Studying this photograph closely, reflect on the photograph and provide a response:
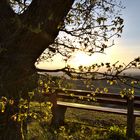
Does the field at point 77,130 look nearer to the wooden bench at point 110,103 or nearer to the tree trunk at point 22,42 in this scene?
the wooden bench at point 110,103

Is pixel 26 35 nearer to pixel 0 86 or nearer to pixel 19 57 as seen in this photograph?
pixel 19 57

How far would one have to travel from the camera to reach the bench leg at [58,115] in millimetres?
12484

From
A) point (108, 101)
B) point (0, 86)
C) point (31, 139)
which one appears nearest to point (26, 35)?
point (0, 86)

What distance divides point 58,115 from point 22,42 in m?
7.30

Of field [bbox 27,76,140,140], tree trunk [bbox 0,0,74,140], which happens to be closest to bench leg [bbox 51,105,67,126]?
field [bbox 27,76,140,140]

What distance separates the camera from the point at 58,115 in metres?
12.6

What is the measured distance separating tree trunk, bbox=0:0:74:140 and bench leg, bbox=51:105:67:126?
635 centimetres

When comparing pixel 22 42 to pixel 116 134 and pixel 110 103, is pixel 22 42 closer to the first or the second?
pixel 116 134

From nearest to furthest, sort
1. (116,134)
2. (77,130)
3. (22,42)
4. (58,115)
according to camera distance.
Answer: (22,42)
(116,134)
(77,130)
(58,115)

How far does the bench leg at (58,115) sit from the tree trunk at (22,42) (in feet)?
20.8

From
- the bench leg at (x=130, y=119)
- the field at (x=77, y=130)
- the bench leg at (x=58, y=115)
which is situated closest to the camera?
the field at (x=77, y=130)

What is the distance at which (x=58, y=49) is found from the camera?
714cm

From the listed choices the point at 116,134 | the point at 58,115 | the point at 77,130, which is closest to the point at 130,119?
the point at 116,134

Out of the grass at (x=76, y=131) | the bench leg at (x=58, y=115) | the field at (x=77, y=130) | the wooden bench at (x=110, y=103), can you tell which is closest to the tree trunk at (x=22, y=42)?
the field at (x=77, y=130)
